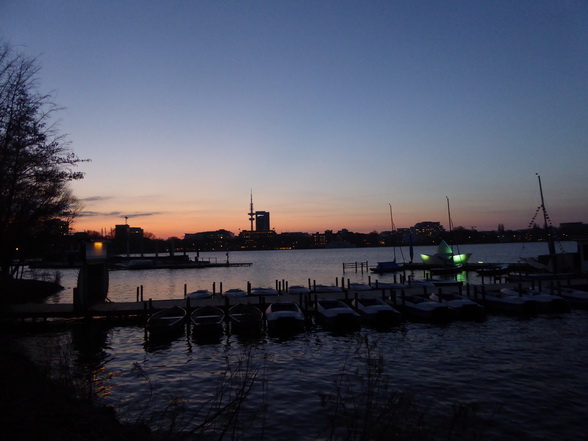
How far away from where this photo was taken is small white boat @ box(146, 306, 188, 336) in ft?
84.4

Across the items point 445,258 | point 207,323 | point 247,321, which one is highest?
point 445,258

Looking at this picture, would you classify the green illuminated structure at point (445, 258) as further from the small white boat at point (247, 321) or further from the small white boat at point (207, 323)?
the small white boat at point (207, 323)

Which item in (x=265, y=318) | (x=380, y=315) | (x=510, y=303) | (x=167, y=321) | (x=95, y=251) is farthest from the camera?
(x=95, y=251)

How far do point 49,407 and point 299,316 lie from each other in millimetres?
18598

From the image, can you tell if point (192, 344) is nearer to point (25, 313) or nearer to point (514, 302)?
point (25, 313)

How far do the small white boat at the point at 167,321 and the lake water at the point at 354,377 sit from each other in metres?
0.80

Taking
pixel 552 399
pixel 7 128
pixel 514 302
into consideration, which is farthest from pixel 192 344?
pixel 514 302

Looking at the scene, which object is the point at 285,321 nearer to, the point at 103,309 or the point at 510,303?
the point at 103,309

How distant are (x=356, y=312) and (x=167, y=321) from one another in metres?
13.5

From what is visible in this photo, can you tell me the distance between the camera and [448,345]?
2319 cm

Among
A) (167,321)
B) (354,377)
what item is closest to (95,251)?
(167,321)

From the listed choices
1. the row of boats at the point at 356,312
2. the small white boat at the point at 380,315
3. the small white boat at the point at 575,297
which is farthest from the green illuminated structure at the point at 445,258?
the small white boat at the point at 380,315

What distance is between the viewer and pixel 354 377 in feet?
56.2

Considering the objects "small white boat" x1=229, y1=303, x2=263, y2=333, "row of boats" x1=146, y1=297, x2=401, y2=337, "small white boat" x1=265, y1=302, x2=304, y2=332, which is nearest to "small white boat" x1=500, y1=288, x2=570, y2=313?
"row of boats" x1=146, y1=297, x2=401, y2=337
